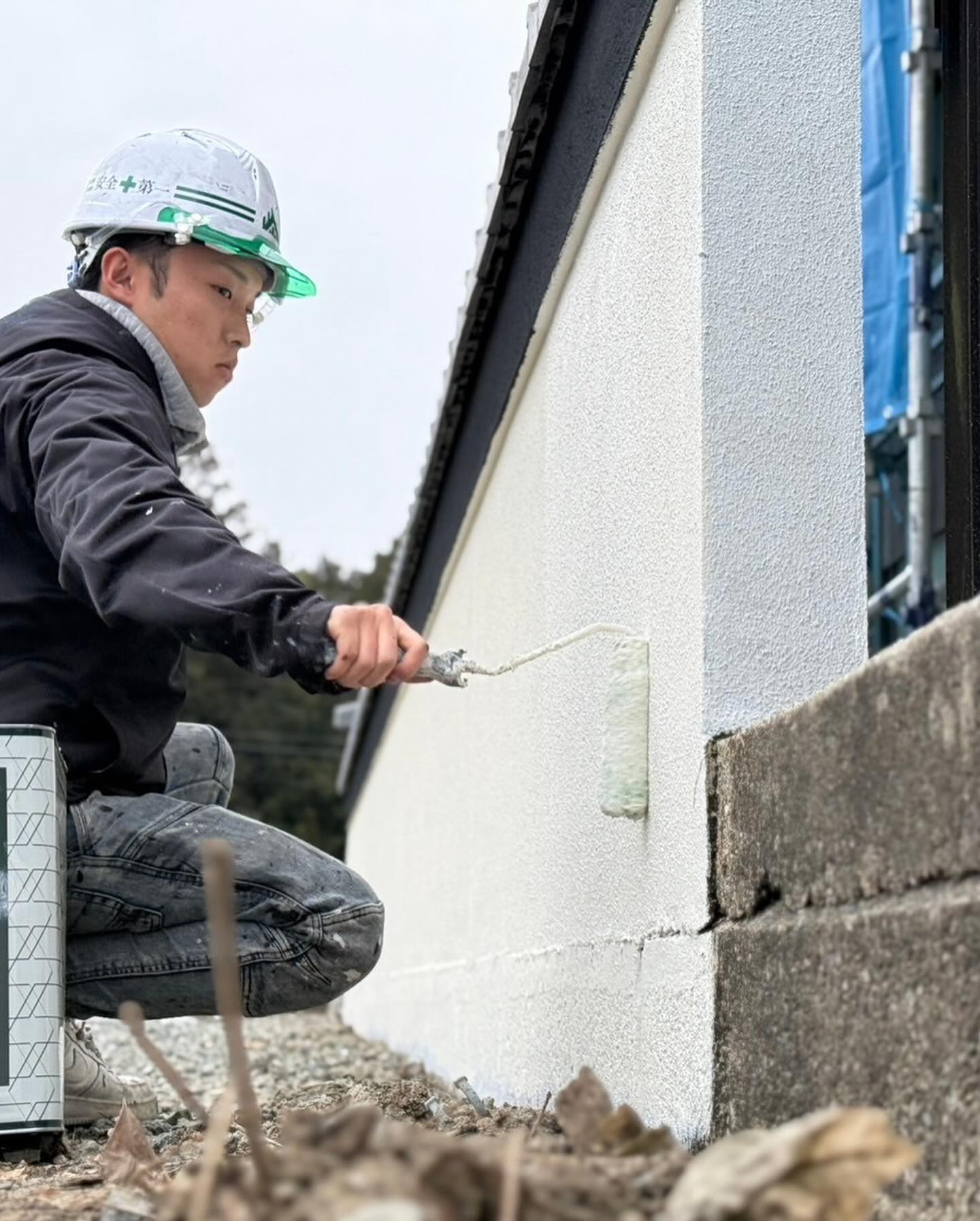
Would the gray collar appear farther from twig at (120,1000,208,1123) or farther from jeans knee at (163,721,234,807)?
twig at (120,1000,208,1123)

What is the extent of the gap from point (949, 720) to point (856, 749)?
0.24 meters

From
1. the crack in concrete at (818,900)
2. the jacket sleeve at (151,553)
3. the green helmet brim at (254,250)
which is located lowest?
the crack in concrete at (818,900)

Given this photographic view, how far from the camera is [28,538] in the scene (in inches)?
124

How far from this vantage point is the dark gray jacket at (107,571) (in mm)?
2361

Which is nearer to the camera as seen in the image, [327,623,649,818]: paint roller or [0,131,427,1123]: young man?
[327,623,649,818]: paint roller

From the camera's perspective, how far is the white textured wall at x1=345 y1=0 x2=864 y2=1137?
7.80 ft

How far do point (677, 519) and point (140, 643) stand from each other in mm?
1263

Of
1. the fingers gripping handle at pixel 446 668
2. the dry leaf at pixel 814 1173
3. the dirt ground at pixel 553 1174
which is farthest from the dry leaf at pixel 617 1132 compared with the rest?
the fingers gripping handle at pixel 446 668

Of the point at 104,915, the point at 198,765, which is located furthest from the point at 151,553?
the point at 198,765

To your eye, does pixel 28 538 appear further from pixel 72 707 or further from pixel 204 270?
pixel 204 270

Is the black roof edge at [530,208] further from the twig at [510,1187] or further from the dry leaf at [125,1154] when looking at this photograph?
the twig at [510,1187]

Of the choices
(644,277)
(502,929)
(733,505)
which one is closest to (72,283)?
(644,277)

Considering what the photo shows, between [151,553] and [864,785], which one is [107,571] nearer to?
[151,553]

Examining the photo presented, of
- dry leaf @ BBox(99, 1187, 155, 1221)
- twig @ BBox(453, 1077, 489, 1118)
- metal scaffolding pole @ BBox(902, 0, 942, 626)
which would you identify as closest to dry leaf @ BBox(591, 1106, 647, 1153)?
dry leaf @ BBox(99, 1187, 155, 1221)
